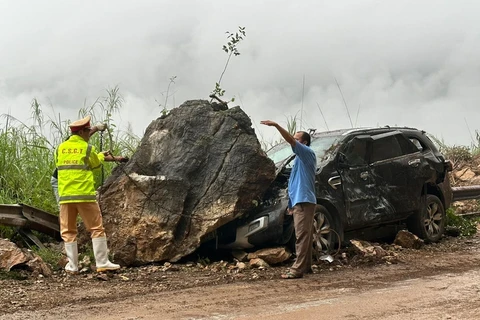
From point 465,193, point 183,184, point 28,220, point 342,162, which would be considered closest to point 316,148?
point 342,162

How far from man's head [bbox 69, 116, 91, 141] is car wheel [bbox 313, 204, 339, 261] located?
3250 mm

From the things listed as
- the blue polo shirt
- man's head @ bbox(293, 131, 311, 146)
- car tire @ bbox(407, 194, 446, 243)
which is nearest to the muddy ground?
the blue polo shirt

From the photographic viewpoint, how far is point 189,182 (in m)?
8.81

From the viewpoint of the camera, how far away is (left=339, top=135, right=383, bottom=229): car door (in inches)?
360

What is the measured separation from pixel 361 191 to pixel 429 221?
1.96 m

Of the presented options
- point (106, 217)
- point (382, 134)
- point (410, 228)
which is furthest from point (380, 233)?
point (106, 217)

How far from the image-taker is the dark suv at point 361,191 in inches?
336

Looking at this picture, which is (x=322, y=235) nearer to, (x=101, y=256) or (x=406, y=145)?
(x=406, y=145)

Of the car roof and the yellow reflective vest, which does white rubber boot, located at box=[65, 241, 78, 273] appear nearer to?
the yellow reflective vest

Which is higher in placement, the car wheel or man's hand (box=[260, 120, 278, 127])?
man's hand (box=[260, 120, 278, 127])

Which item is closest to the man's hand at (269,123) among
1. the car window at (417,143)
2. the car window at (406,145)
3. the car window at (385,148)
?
the car window at (385,148)

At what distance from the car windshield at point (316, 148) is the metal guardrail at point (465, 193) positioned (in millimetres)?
4221

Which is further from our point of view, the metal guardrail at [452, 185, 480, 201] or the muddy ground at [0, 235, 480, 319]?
the metal guardrail at [452, 185, 480, 201]

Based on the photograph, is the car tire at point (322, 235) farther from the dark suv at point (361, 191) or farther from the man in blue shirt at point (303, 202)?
the man in blue shirt at point (303, 202)
